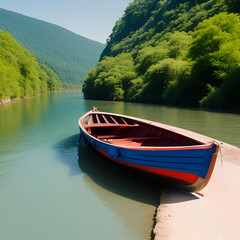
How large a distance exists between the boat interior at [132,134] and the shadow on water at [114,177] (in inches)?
42.1

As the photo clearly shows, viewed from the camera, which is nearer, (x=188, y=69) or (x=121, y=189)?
→ (x=121, y=189)

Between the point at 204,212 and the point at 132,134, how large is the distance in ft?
20.8

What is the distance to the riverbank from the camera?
4.77 m

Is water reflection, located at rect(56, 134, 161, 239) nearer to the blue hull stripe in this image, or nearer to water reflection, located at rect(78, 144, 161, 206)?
water reflection, located at rect(78, 144, 161, 206)

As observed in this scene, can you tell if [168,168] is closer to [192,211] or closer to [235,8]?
[192,211]

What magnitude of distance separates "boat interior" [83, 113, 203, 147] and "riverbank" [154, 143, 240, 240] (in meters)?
1.52

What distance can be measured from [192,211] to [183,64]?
118ft

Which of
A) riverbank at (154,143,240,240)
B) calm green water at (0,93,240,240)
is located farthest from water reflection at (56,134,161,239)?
riverbank at (154,143,240,240)

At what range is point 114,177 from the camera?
8.38 meters

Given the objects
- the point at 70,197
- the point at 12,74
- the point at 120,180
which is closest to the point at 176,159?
the point at 120,180

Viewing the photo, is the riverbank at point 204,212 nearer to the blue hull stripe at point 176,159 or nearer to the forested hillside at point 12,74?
the blue hull stripe at point 176,159

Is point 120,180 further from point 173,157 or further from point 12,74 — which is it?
point 12,74

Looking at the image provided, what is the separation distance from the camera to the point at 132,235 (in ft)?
16.8

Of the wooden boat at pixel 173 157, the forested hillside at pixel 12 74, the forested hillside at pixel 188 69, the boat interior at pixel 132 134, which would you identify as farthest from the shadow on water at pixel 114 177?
the forested hillside at pixel 12 74
